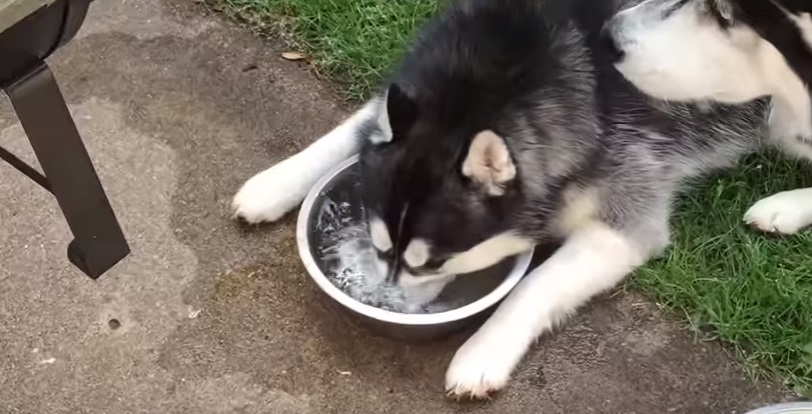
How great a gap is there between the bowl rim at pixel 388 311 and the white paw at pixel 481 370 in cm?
7

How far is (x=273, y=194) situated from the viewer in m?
2.33

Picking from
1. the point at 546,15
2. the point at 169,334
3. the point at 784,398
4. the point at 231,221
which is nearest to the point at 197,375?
the point at 169,334

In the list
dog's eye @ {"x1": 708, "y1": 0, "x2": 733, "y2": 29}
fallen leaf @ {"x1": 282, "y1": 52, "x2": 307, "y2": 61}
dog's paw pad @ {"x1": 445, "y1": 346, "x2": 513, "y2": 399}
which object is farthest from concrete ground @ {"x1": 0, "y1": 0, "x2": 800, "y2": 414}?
dog's eye @ {"x1": 708, "y1": 0, "x2": 733, "y2": 29}

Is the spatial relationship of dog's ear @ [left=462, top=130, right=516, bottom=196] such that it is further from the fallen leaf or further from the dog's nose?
the fallen leaf

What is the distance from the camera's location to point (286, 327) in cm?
222

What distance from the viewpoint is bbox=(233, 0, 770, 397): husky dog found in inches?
75.8

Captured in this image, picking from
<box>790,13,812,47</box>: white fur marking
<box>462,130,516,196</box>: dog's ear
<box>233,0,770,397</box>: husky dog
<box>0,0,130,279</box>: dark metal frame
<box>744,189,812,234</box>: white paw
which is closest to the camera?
<box>0,0,130,279</box>: dark metal frame

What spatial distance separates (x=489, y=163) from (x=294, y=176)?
601mm

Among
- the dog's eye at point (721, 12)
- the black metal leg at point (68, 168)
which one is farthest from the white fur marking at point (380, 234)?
the dog's eye at point (721, 12)

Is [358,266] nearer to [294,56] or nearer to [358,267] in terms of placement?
[358,267]

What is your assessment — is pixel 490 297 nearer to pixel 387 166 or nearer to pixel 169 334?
pixel 387 166

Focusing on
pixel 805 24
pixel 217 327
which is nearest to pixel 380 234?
pixel 217 327

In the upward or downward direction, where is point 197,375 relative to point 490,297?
downward

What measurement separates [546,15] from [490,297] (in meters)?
0.55
